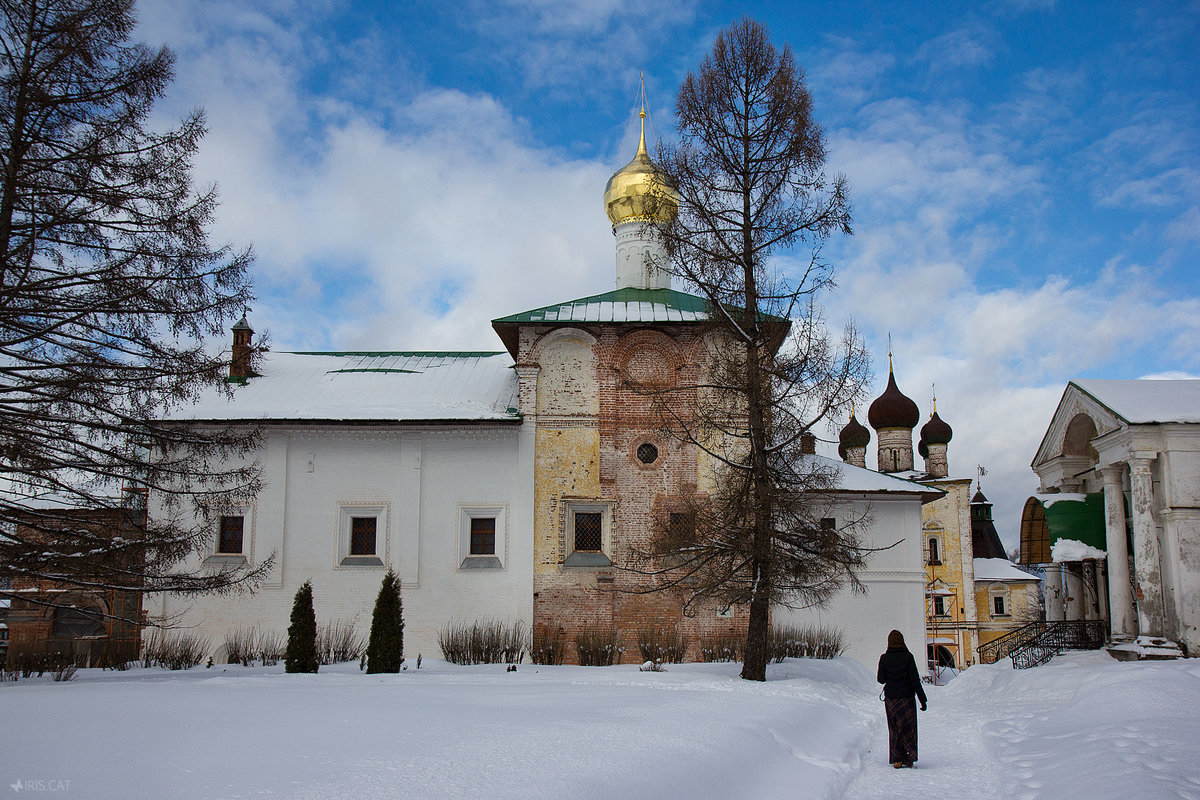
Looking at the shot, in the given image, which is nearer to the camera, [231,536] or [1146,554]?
[1146,554]

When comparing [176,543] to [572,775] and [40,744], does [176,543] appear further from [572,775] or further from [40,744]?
[572,775]

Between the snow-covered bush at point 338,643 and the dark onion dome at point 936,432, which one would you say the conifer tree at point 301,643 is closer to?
the snow-covered bush at point 338,643

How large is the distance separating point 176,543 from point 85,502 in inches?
47.0

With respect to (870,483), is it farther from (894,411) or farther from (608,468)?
(894,411)

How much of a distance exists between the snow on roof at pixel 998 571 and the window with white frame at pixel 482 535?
92.2ft

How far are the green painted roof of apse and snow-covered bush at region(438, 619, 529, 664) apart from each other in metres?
6.42

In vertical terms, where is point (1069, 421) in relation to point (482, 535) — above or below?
above

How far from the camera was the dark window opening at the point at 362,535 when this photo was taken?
19469 mm

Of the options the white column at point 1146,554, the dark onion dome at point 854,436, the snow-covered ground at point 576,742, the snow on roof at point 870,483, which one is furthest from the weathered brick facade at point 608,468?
the dark onion dome at point 854,436

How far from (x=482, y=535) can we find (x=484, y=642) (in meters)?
3.08

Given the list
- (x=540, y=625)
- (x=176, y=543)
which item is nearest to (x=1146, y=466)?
(x=540, y=625)

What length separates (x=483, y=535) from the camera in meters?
19.3

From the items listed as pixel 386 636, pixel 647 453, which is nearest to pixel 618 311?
pixel 647 453

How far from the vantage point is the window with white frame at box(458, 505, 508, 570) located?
62.3ft
